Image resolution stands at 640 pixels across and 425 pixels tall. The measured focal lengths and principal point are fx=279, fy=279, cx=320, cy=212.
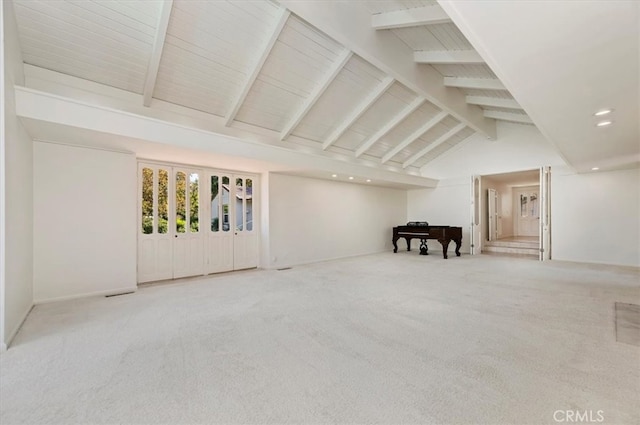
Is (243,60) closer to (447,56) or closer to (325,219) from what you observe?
(447,56)

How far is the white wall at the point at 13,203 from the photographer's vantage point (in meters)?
2.48

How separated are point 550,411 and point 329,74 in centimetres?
474

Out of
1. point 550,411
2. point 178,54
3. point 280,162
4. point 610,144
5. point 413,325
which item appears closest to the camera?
point 550,411

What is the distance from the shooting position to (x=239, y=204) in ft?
20.5

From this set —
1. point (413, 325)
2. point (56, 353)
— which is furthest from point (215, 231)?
point (413, 325)

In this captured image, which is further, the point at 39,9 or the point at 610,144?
the point at 610,144

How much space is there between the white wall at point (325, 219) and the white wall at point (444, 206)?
70 cm

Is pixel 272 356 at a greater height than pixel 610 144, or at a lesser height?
lesser

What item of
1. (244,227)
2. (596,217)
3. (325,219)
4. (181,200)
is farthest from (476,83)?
(181,200)

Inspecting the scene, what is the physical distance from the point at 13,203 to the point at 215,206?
3.23 m

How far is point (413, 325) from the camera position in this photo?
2.92 metres

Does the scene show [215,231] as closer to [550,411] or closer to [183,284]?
[183,284]

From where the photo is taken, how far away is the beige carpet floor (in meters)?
1.64

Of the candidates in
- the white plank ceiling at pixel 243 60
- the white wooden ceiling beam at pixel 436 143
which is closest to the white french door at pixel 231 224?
the white plank ceiling at pixel 243 60
